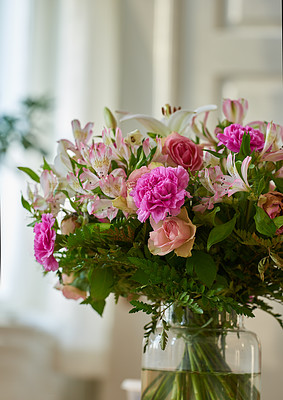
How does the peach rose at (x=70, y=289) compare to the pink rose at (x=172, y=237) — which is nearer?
the pink rose at (x=172, y=237)

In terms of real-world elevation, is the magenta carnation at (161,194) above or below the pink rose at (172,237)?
above

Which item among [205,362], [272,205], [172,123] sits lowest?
[205,362]

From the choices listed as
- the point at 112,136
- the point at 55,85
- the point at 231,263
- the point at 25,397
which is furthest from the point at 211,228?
the point at 55,85

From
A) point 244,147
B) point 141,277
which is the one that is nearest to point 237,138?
point 244,147

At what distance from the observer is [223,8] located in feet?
6.00

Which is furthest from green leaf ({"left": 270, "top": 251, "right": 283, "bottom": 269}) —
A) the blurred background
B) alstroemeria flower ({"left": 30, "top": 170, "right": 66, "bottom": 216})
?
the blurred background

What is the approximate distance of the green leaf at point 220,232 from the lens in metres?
0.76

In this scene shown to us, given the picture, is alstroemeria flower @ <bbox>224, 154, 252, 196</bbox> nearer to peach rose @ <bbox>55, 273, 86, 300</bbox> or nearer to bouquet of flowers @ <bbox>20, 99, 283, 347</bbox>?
bouquet of flowers @ <bbox>20, 99, 283, 347</bbox>

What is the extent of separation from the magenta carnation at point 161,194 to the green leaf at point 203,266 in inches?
3.2

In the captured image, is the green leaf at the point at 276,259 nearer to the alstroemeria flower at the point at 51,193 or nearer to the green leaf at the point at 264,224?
the green leaf at the point at 264,224

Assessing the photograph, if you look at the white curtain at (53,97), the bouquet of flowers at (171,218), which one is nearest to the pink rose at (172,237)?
the bouquet of flowers at (171,218)

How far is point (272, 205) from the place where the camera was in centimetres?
77

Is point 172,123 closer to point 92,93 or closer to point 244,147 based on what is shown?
point 244,147

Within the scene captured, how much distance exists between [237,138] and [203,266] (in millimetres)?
187
